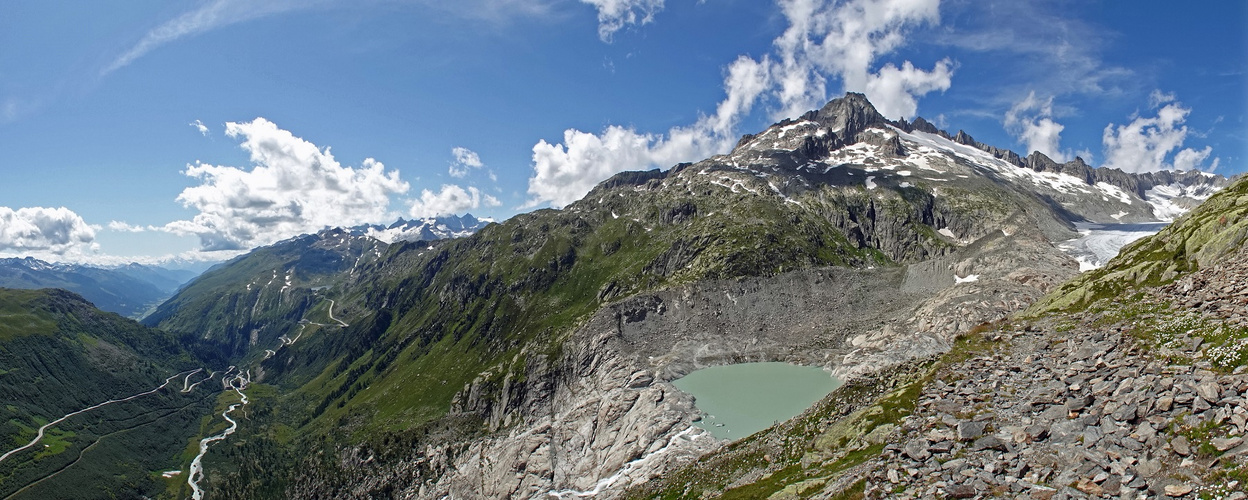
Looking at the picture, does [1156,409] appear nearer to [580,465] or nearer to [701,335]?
[580,465]

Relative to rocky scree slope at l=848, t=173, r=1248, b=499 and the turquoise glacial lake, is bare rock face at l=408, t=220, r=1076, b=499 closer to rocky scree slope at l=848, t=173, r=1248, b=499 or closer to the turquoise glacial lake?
the turquoise glacial lake

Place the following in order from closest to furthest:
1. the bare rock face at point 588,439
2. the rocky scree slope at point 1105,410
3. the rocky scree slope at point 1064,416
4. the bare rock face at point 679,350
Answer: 1. the rocky scree slope at point 1105,410
2. the rocky scree slope at point 1064,416
3. the bare rock face at point 588,439
4. the bare rock face at point 679,350

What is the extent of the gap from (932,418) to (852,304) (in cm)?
14334

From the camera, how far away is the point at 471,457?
153 meters

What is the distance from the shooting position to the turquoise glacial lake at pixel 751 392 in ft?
325

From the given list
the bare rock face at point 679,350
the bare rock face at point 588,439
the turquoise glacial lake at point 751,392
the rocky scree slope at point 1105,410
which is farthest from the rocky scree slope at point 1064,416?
the turquoise glacial lake at point 751,392

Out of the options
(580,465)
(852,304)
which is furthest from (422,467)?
(852,304)

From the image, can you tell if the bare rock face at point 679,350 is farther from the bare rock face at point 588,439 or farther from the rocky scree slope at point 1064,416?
the rocky scree slope at point 1064,416

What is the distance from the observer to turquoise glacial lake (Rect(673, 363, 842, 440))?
98.9m

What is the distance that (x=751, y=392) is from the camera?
118 meters

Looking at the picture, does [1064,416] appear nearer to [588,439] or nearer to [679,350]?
[588,439]

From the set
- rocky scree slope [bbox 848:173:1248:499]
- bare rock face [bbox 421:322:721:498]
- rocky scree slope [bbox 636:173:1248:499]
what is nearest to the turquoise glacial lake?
bare rock face [bbox 421:322:721:498]

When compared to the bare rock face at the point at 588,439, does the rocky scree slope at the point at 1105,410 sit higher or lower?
higher

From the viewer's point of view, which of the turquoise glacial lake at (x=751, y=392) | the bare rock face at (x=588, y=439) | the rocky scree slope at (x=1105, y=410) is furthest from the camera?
the turquoise glacial lake at (x=751, y=392)
